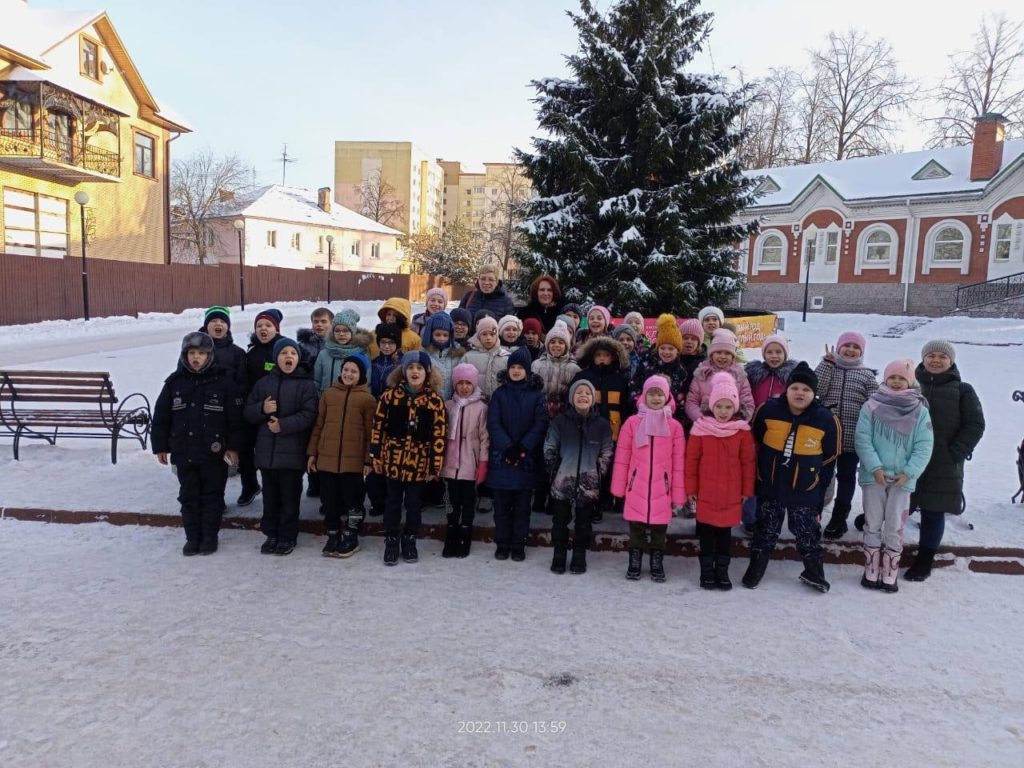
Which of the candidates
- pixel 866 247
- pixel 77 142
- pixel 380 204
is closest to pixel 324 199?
pixel 380 204

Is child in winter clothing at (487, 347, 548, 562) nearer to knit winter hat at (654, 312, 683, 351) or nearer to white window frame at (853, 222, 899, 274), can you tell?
knit winter hat at (654, 312, 683, 351)

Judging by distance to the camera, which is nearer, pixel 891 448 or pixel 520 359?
pixel 891 448

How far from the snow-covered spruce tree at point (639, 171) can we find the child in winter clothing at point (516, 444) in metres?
8.22

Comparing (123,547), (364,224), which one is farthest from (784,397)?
(364,224)

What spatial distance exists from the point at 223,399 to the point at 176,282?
75.5 feet

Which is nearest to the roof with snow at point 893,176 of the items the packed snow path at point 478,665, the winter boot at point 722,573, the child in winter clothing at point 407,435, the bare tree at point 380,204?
the winter boot at point 722,573

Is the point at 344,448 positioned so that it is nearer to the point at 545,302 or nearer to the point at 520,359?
the point at 520,359

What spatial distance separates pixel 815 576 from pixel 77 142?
28.8 m

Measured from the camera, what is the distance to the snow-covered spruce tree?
1266cm

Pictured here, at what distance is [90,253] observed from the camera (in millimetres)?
25969

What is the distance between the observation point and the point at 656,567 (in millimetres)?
4586

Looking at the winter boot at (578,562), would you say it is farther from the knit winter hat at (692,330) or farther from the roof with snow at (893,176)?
the roof with snow at (893,176)

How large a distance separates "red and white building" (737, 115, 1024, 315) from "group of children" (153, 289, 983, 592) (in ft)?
83.0

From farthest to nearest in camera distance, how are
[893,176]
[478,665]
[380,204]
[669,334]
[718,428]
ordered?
[380,204]
[893,176]
[669,334]
[718,428]
[478,665]
